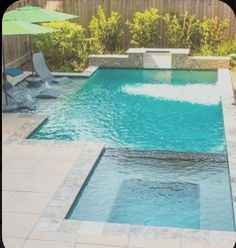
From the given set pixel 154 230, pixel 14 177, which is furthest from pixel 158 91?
pixel 154 230

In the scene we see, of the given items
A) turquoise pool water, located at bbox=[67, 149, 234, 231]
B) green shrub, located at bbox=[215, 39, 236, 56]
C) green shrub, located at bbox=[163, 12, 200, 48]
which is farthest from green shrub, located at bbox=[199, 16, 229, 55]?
turquoise pool water, located at bbox=[67, 149, 234, 231]

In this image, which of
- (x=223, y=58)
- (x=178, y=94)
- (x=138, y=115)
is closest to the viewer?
(x=138, y=115)

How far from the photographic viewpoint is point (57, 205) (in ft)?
21.0

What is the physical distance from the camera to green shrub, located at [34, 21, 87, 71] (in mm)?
16688

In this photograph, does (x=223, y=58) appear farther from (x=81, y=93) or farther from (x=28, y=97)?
(x=28, y=97)

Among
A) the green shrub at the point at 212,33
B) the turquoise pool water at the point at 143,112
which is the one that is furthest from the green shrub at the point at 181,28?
the turquoise pool water at the point at 143,112

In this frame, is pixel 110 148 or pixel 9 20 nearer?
pixel 110 148

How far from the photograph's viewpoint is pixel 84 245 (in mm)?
5355

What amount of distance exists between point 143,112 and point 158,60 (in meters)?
5.44

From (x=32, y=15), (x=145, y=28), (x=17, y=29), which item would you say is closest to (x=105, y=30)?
(x=145, y=28)

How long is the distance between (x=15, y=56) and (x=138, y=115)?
6633 mm

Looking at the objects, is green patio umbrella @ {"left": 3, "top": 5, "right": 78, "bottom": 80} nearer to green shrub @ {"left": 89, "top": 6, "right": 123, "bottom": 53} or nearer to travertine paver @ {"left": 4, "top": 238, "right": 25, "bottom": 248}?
green shrub @ {"left": 89, "top": 6, "right": 123, "bottom": 53}

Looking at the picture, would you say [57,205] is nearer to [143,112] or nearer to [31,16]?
[143,112]

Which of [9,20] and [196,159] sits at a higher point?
[9,20]
